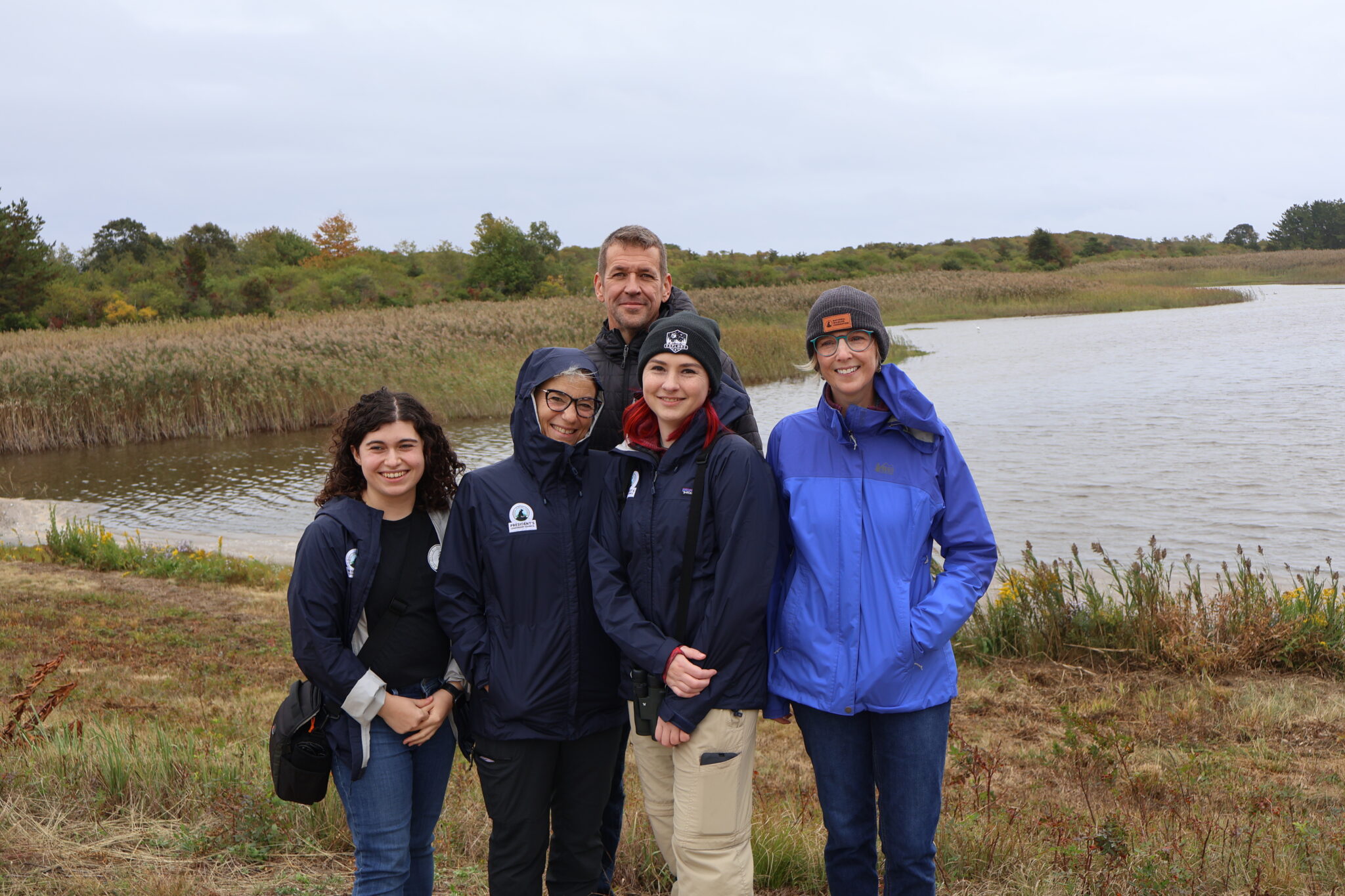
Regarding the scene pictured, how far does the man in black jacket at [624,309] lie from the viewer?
135 inches

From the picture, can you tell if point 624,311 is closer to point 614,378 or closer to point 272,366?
point 614,378

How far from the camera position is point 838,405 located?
2.91 meters

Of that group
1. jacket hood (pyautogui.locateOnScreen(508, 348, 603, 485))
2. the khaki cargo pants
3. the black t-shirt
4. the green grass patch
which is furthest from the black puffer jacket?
the green grass patch

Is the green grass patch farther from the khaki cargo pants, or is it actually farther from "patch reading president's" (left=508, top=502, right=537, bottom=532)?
the khaki cargo pants

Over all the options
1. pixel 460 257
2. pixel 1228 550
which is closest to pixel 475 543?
pixel 1228 550

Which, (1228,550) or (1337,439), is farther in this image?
(1337,439)

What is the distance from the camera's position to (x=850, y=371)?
2.82 meters

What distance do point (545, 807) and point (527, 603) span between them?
0.61 metres

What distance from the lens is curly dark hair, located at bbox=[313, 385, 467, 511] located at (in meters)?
2.89

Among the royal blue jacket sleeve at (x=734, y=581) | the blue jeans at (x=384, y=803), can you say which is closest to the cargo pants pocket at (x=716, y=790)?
the royal blue jacket sleeve at (x=734, y=581)

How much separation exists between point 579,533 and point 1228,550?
9.35 metres

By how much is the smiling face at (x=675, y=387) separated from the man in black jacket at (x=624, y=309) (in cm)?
63

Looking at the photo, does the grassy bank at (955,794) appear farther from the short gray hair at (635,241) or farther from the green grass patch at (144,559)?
the green grass patch at (144,559)

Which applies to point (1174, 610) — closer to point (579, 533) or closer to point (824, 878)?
point (824, 878)
